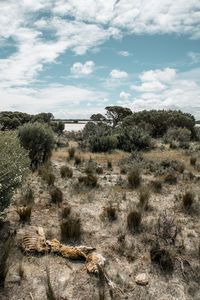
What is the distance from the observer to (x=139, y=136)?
14.8 meters

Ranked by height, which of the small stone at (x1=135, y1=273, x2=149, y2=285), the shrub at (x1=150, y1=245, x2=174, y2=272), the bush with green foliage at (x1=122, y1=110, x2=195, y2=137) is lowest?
the small stone at (x1=135, y1=273, x2=149, y2=285)

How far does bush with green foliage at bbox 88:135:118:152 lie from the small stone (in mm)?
10839

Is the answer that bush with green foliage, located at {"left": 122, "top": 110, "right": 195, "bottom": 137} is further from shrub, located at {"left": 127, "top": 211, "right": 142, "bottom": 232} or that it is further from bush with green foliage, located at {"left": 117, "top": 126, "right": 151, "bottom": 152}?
shrub, located at {"left": 127, "top": 211, "right": 142, "bottom": 232}

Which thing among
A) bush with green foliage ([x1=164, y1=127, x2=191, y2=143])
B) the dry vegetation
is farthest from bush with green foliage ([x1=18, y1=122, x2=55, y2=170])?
bush with green foliage ([x1=164, y1=127, x2=191, y2=143])

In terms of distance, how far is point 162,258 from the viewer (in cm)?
321

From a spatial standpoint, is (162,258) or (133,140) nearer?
(162,258)

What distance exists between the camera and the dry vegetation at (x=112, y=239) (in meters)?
2.75

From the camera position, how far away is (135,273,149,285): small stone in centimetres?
286

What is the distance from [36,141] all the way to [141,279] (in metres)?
7.58

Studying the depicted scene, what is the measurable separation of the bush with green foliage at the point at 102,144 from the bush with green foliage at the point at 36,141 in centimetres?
420

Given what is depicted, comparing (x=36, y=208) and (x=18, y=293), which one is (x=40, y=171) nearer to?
(x=36, y=208)

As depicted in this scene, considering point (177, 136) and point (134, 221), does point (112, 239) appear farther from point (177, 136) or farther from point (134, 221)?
point (177, 136)

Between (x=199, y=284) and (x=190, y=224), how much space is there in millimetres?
1673

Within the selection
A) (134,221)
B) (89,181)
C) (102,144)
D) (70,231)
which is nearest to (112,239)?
(134,221)
